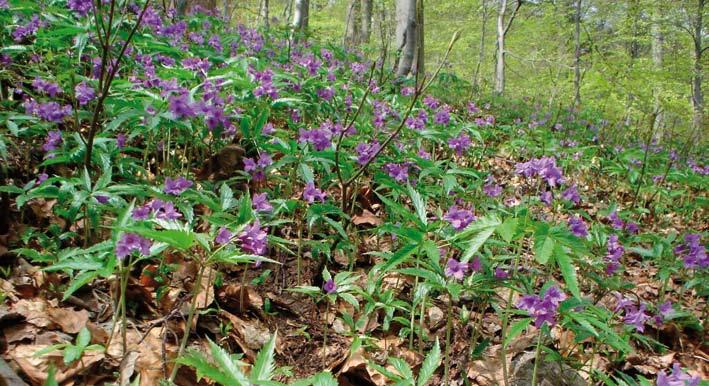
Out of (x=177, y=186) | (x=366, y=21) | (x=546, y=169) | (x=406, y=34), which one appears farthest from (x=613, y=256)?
(x=366, y=21)

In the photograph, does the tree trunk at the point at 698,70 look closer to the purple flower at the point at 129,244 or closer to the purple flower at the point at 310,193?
the purple flower at the point at 310,193

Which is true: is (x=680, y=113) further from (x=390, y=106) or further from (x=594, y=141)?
(x=390, y=106)

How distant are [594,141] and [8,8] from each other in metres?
6.54

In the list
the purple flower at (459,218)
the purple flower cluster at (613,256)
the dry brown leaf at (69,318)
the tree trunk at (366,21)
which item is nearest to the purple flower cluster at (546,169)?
the purple flower cluster at (613,256)

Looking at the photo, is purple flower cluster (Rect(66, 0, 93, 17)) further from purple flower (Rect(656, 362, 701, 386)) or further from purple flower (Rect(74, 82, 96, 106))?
purple flower (Rect(656, 362, 701, 386))

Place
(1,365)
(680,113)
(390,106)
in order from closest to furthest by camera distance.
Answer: (1,365) → (390,106) → (680,113)

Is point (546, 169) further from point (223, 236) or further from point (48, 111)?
point (48, 111)

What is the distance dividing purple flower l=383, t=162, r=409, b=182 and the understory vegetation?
1 cm

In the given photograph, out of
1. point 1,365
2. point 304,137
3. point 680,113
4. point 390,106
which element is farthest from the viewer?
point 680,113

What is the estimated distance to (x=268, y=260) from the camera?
133 cm

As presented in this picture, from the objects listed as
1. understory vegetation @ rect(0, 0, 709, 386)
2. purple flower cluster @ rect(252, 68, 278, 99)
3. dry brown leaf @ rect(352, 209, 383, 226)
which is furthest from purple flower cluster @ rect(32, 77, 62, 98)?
dry brown leaf @ rect(352, 209, 383, 226)

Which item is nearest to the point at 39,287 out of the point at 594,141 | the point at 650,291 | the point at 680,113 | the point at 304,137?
the point at 304,137

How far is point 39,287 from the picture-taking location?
5.94 feet

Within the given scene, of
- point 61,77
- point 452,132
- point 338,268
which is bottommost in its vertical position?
point 338,268
